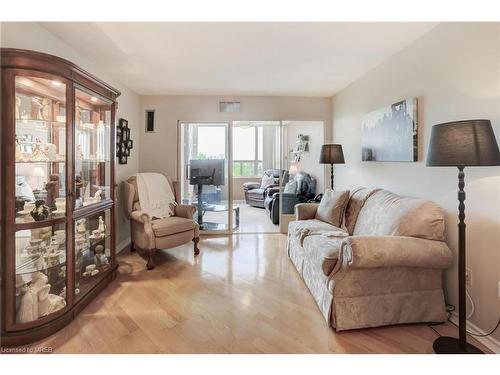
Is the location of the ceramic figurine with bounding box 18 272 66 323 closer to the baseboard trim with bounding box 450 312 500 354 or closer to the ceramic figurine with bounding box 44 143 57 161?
the ceramic figurine with bounding box 44 143 57 161

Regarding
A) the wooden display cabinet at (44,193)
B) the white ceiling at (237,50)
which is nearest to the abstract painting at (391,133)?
the white ceiling at (237,50)

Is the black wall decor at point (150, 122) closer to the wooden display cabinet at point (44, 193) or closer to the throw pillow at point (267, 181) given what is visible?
the wooden display cabinet at point (44, 193)

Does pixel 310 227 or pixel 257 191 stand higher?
pixel 257 191

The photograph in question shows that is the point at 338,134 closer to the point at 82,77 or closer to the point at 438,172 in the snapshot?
the point at 438,172

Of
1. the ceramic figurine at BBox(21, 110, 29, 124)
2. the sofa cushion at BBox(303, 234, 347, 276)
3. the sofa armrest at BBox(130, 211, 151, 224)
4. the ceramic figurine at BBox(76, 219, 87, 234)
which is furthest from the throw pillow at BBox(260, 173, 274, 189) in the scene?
the ceramic figurine at BBox(21, 110, 29, 124)

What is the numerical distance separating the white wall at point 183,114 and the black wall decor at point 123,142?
0.55 meters

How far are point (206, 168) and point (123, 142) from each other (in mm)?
1344

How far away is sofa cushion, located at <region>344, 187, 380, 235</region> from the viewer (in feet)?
9.24

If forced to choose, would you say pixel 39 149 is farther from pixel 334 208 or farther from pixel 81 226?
pixel 334 208

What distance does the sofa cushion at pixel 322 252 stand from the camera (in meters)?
1.90

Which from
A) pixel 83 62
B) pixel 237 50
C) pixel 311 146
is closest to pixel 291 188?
pixel 311 146

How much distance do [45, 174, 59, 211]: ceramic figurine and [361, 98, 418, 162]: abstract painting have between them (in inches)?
118

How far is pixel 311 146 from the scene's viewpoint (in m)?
5.23
